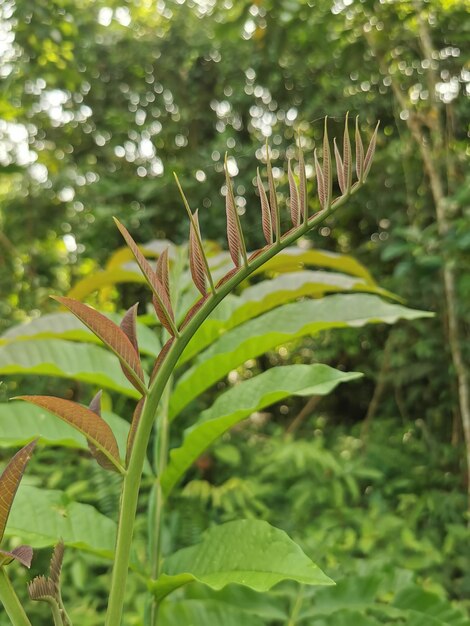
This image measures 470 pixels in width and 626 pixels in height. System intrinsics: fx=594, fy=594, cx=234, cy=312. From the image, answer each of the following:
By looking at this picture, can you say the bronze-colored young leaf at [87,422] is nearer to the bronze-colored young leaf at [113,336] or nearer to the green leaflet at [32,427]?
the bronze-colored young leaf at [113,336]

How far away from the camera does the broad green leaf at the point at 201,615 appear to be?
0.53 metres

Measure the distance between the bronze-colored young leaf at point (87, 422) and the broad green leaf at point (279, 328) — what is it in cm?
23

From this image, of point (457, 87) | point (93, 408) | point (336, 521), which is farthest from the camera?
point (457, 87)

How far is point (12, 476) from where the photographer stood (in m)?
0.29

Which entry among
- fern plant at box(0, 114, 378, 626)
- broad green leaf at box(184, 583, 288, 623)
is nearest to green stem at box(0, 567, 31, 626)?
fern plant at box(0, 114, 378, 626)

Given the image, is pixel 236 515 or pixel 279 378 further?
pixel 236 515

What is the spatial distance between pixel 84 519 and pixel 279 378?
21 cm

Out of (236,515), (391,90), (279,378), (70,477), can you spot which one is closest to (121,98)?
(391,90)

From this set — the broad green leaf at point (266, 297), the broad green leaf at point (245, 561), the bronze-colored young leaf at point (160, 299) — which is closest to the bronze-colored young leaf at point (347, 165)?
the bronze-colored young leaf at point (160, 299)

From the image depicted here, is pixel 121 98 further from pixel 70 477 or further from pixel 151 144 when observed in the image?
pixel 70 477

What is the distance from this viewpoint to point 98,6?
2236 mm

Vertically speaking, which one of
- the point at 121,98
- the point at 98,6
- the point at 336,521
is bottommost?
the point at 336,521

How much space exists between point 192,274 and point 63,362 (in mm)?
354

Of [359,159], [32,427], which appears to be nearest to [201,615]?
[32,427]
